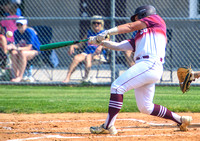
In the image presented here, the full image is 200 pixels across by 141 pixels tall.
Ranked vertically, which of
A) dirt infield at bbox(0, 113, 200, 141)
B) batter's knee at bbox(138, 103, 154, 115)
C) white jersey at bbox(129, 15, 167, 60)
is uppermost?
white jersey at bbox(129, 15, 167, 60)

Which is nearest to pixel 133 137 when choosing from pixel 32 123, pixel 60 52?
pixel 32 123

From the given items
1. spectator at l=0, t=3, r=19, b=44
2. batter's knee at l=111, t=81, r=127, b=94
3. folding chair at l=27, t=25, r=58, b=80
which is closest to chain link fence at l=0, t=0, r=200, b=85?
folding chair at l=27, t=25, r=58, b=80

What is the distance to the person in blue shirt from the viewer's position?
9149mm

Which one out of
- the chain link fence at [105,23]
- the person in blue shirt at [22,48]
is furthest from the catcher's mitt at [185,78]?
the chain link fence at [105,23]

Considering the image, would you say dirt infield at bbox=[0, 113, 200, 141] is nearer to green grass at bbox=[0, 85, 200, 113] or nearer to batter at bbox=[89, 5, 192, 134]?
batter at bbox=[89, 5, 192, 134]

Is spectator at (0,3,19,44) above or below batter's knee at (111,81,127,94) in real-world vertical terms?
above

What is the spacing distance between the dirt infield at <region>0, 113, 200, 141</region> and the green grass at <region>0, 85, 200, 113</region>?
373mm

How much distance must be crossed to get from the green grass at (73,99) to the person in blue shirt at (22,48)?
51 centimetres

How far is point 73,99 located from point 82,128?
8.63 feet

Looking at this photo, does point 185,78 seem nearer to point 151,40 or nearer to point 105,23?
point 151,40

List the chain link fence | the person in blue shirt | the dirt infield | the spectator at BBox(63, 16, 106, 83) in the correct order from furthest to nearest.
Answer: the chain link fence, the person in blue shirt, the spectator at BBox(63, 16, 106, 83), the dirt infield

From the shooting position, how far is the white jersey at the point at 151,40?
4.13 meters

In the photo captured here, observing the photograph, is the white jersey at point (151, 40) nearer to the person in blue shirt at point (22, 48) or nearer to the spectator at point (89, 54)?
the spectator at point (89, 54)

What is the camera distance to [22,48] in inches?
363
